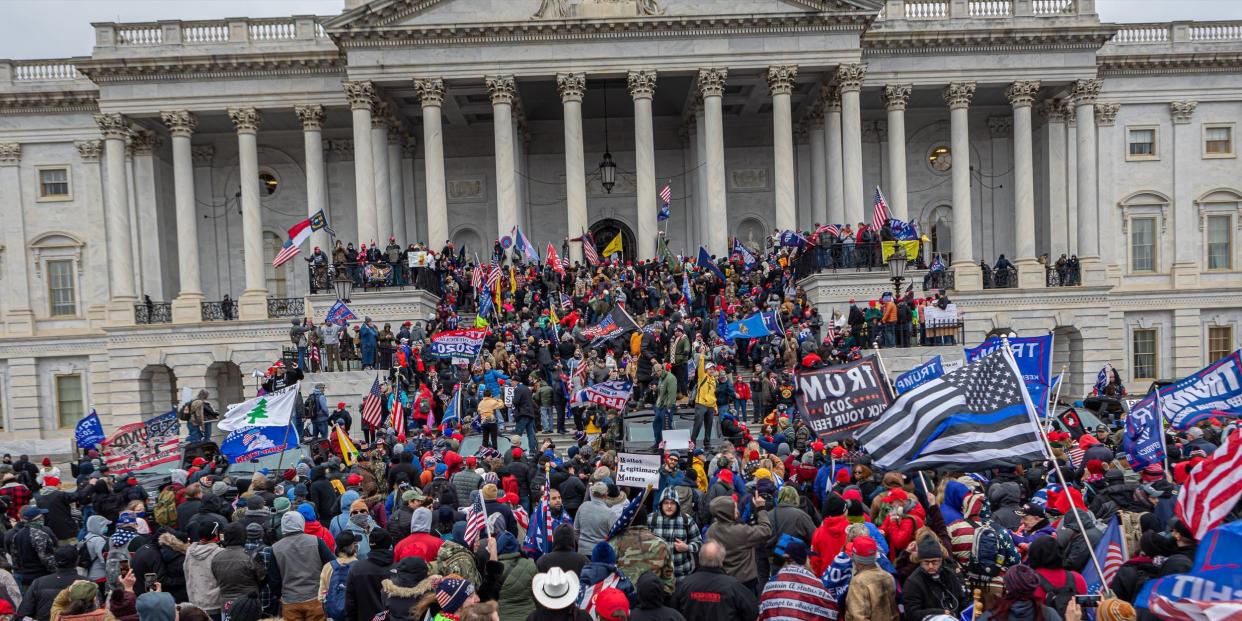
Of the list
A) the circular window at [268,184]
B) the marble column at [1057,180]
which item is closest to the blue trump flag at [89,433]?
the circular window at [268,184]

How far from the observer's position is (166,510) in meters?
11.1

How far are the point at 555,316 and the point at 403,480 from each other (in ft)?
48.7

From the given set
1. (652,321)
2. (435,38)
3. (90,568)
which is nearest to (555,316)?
(652,321)

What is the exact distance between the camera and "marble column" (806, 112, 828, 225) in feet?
127

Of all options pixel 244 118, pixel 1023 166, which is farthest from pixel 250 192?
pixel 1023 166

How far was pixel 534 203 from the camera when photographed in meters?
42.8

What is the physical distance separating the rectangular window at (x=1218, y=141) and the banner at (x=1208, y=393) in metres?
35.4

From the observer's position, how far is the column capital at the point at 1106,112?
1561 inches

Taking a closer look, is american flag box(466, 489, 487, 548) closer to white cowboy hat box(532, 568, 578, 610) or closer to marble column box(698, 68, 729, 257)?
white cowboy hat box(532, 568, 578, 610)

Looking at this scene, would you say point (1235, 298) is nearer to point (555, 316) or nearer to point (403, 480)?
point (555, 316)

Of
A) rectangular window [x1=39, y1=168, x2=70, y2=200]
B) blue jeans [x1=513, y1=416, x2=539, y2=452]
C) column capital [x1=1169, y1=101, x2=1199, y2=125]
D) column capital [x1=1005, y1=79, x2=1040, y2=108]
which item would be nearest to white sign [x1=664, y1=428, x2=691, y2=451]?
blue jeans [x1=513, y1=416, x2=539, y2=452]

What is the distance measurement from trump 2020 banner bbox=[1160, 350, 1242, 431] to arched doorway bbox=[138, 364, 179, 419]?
34967mm

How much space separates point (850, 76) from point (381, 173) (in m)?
18.4

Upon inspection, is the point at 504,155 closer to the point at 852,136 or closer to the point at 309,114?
the point at 309,114
